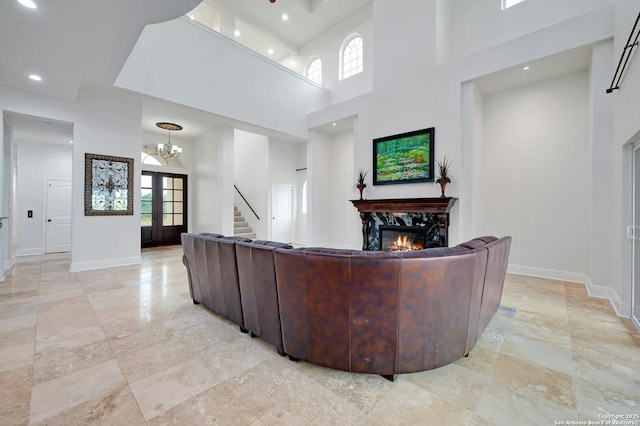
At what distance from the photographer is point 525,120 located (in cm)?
462

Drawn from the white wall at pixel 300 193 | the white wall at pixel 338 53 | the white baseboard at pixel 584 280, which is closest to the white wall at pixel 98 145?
the white wall at pixel 300 193

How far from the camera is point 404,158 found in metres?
5.31

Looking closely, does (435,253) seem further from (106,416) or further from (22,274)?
(22,274)

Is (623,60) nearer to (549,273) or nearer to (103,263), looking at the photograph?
(549,273)

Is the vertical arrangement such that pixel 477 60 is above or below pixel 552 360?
above

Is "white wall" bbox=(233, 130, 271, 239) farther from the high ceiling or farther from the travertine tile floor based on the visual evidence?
the travertine tile floor

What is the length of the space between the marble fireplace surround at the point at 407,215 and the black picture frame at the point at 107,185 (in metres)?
4.74

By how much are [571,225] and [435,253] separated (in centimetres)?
417

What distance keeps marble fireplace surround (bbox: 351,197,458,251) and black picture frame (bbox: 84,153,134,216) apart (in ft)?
15.6

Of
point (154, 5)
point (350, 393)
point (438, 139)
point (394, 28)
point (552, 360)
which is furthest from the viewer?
point (394, 28)

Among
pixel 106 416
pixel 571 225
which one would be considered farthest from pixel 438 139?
pixel 106 416

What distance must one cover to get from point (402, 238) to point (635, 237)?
3.06 metres

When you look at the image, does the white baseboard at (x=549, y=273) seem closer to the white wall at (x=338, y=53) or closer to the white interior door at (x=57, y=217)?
the white wall at (x=338, y=53)

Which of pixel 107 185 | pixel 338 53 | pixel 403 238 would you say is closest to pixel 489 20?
pixel 338 53
